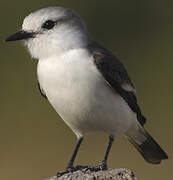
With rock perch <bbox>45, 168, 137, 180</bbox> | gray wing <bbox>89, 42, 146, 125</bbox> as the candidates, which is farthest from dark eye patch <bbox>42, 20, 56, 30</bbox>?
rock perch <bbox>45, 168, 137, 180</bbox>

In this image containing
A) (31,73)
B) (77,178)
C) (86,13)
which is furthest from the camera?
(86,13)

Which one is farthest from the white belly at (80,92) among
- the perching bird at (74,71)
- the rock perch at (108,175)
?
the rock perch at (108,175)

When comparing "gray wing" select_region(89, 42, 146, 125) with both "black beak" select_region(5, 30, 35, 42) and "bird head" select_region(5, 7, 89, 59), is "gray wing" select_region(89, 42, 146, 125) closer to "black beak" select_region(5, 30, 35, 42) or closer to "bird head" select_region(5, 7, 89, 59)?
"bird head" select_region(5, 7, 89, 59)

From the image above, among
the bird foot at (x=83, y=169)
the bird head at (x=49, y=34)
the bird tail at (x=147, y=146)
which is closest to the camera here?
the bird foot at (x=83, y=169)

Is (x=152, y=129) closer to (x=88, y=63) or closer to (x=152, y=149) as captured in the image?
(x=152, y=149)

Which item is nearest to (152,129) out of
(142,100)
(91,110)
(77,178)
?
(142,100)

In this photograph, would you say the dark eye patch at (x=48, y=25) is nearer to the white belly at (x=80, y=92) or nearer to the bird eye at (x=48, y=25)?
the bird eye at (x=48, y=25)

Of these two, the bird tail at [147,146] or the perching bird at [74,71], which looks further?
the bird tail at [147,146]
